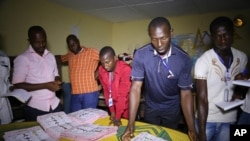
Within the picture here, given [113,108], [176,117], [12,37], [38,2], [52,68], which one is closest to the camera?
[176,117]

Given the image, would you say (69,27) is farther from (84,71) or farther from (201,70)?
(201,70)

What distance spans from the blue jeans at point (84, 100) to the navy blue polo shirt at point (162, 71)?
55.2 inches

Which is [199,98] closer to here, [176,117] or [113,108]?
[176,117]

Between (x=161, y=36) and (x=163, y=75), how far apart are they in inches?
14.0

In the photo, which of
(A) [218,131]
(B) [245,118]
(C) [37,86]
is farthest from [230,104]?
(C) [37,86]

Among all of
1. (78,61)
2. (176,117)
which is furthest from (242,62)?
(78,61)

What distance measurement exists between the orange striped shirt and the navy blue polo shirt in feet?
4.59

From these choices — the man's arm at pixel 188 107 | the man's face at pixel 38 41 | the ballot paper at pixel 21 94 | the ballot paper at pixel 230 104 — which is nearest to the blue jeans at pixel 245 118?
the ballot paper at pixel 230 104

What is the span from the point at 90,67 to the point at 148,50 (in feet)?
5.02

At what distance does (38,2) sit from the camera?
3.16 meters

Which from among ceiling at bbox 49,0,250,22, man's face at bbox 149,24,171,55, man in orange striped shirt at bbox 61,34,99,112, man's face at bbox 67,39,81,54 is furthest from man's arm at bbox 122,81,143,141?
ceiling at bbox 49,0,250,22

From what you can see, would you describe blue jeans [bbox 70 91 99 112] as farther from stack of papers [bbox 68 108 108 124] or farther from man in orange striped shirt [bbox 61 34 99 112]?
stack of papers [bbox 68 108 108 124]

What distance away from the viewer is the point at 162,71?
1627mm

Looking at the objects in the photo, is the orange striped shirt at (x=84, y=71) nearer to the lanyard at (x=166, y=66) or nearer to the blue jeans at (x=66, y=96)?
the blue jeans at (x=66, y=96)
